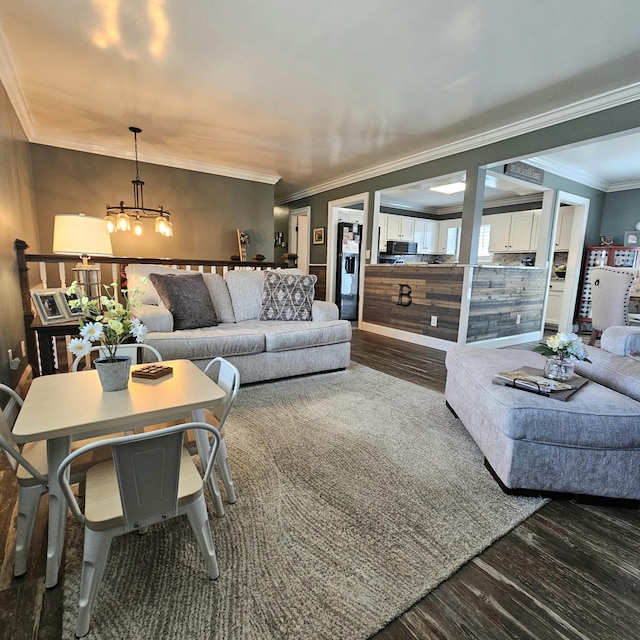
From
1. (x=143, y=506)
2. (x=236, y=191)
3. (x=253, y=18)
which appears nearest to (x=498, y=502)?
(x=143, y=506)

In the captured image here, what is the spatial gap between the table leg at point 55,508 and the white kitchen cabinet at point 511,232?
23.6ft

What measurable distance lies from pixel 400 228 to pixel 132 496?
748 centimetres

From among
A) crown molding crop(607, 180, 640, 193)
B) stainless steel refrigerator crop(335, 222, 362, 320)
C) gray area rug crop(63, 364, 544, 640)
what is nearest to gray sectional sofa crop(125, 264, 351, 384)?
gray area rug crop(63, 364, 544, 640)

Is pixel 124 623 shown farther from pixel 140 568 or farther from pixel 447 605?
pixel 447 605

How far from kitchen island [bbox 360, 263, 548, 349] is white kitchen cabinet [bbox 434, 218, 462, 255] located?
130 inches

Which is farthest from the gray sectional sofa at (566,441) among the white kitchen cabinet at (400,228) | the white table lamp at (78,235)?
the white kitchen cabinet at (400,228)

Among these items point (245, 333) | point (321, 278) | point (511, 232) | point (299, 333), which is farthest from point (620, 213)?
point (245, 333)

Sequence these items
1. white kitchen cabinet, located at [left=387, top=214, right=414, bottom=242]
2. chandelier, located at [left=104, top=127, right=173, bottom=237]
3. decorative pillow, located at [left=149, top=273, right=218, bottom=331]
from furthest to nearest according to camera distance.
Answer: white kitchen cabinet, located at [left=387, top=214, right=414, bottom=242] < chandelier, located at [left=104, top=127, right=173, bottom=237] < decorative pillow, located at [left=149, top=273, right=218, bottom=331]

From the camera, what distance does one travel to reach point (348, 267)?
643 cm

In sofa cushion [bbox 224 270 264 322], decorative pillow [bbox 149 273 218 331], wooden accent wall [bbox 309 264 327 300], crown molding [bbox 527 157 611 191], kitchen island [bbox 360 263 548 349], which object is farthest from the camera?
wooden accent wall [bbox 309 264 327 300]

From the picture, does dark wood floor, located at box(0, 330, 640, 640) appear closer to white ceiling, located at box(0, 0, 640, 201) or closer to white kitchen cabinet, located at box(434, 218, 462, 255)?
white ceiling, located at box(0, 0, 640, 201)

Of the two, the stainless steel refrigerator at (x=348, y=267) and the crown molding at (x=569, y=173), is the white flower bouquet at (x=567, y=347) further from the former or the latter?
the stainless steel refrigerator at (x=348, y=267)

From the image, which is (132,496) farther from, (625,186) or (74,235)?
(625,186)

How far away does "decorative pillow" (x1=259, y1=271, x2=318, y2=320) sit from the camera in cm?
342
